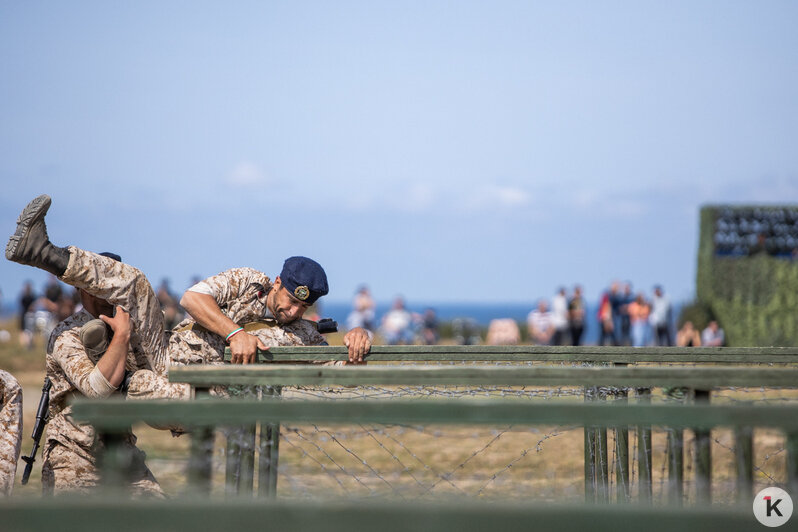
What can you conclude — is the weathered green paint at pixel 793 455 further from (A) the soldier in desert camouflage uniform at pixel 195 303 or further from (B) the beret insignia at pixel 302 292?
(B) the beret insignia at pixel 302 292

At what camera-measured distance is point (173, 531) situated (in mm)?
1976

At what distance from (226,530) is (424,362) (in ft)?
10.1

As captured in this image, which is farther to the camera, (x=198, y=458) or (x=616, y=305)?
(x=616, y=305)

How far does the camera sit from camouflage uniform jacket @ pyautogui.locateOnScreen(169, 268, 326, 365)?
201 inches

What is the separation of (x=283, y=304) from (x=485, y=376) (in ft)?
6.23

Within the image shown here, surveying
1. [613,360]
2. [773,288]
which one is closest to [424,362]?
[613,360]

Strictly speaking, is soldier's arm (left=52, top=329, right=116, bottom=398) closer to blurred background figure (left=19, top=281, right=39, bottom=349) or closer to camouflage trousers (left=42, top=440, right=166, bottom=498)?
camouflage trousers (left=42, top=440, right=166, bottom=498)

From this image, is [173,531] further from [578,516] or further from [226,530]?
[578,516]

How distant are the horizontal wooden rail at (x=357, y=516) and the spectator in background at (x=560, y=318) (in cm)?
2010

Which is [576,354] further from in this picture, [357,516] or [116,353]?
[357,516]

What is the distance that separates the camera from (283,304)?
520cm

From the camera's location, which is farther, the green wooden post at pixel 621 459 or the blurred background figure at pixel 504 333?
the blurred background figure at pixel 504 333

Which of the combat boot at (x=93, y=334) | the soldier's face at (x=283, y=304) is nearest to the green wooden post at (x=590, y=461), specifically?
the soldier's face at (x=283, y=304)

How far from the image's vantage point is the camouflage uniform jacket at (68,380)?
184 inches
